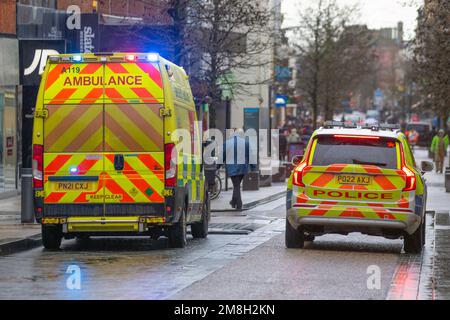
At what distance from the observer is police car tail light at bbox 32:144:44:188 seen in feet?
55.5

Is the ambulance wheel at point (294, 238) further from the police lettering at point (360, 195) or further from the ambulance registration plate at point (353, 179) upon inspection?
the ambulance registration plate at point (353, 179)

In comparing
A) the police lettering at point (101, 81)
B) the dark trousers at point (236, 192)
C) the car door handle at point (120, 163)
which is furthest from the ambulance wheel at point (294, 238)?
the dark trousers at point (236, 192)

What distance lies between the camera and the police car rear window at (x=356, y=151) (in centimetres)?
1686

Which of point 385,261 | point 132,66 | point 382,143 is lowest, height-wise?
point 385,261

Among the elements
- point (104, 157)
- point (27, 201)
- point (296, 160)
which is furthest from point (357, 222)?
point (27, 201)

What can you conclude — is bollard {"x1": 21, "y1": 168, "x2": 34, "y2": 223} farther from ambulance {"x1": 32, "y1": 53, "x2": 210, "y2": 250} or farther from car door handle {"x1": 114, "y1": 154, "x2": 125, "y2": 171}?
car door handle {"x1": 114, "y1": 154, "x2": 125, "y2": 171}

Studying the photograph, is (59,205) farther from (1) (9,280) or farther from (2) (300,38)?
(2) (300,38)

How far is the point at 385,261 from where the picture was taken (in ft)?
52.1

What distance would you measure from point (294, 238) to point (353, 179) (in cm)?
133

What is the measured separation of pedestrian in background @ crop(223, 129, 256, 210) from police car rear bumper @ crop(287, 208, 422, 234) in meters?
10.1

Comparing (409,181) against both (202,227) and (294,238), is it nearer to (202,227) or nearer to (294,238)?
(294,238)

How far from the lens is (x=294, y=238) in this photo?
17438 millimetres
